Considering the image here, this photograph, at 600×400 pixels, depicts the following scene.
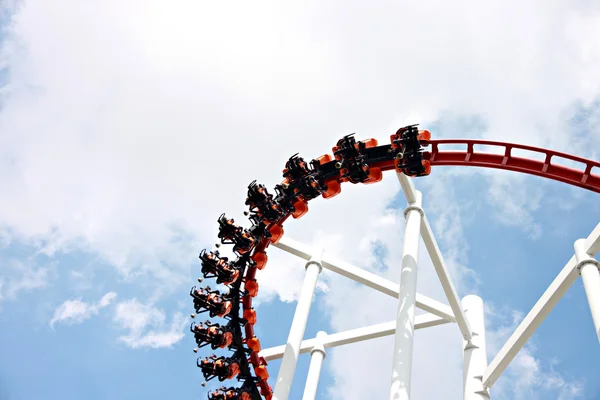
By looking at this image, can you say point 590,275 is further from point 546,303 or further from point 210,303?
point 210,303

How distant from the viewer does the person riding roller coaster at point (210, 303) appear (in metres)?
8.70

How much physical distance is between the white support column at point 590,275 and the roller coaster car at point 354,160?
103 inches

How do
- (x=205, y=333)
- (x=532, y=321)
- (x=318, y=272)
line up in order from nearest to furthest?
(x=532, y=321) → (x=205, y=333) → (x=318, y=272)

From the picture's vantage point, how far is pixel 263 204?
861 cm

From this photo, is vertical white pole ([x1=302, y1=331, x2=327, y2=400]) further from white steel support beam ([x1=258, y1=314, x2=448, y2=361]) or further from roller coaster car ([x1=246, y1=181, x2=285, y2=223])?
roller coaster car ([x1=246, y1=181, x2=285, y2=223])

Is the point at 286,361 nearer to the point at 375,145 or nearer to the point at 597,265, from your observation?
the point at 375,145

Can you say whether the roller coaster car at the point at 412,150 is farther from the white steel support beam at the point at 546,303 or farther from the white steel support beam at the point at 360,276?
the white steel support beam at the point at 360,276

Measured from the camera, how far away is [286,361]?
816cm

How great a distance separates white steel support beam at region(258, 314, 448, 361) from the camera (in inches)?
392

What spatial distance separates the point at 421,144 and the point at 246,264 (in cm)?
317

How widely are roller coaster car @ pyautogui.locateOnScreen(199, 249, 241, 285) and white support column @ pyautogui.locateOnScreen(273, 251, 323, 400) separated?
1.09 meters

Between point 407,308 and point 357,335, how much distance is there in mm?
3332

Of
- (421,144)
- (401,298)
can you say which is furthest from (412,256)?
(421,144)

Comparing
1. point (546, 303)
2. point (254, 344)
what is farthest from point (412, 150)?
point (254, 344)
